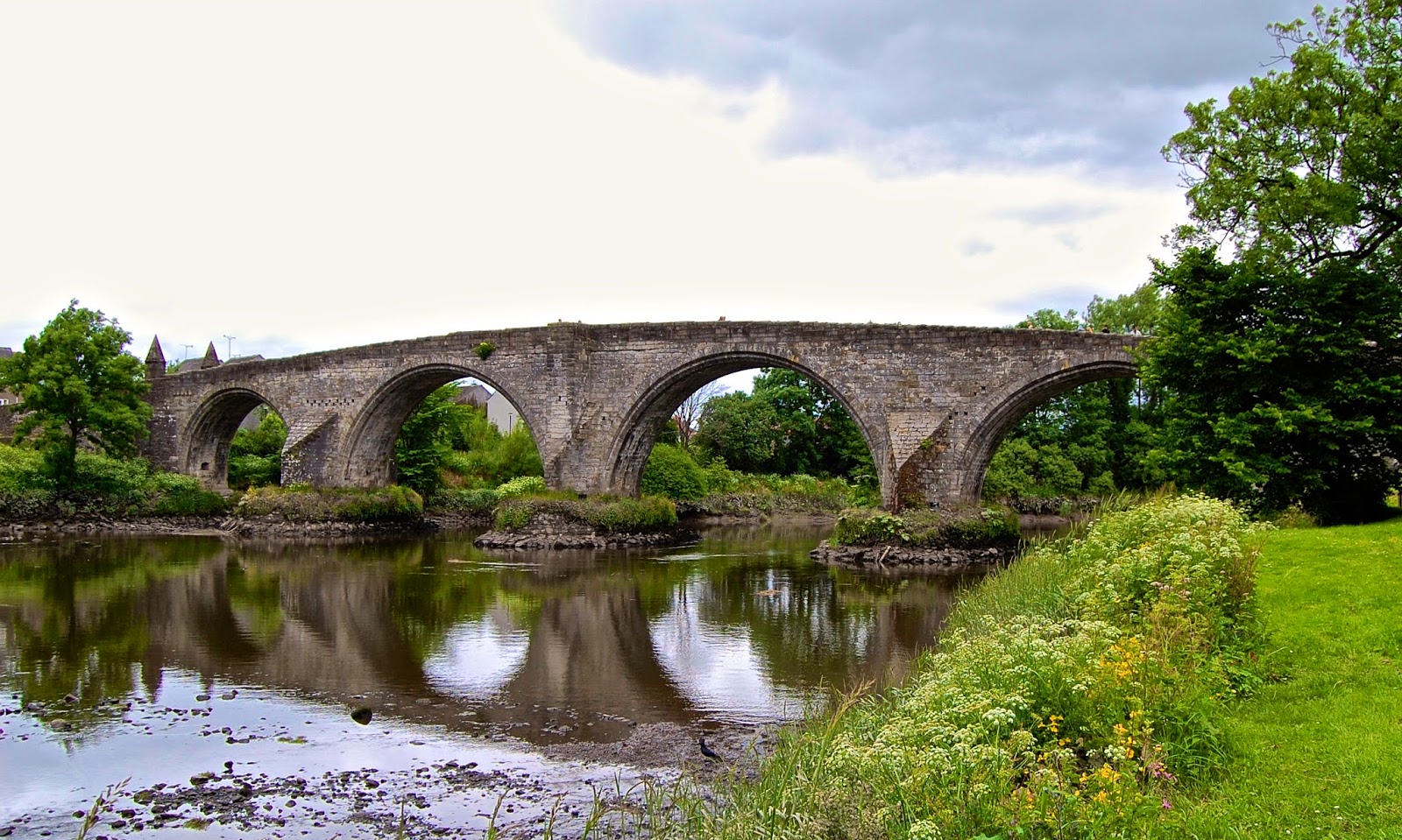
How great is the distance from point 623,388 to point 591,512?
3.16 meters

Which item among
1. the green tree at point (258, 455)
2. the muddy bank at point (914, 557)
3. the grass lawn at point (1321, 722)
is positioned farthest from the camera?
the green tree at point (258, 455)

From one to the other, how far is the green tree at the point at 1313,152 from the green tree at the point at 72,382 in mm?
27153

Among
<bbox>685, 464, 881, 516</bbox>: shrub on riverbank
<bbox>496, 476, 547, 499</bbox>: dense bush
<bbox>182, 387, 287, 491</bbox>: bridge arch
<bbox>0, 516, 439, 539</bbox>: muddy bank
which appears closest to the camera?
<bbox>0, 516, 439, 539</bbox>: muddy bank

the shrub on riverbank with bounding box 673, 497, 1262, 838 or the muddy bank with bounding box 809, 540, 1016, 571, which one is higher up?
the shrub on riverbank with bounding box 673, 497, 1262, 838

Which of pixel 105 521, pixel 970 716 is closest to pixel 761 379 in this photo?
pixel 105 521

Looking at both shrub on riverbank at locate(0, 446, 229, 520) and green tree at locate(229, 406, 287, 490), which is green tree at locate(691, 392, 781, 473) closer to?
green tree at locate(229, 406, 287, 490)

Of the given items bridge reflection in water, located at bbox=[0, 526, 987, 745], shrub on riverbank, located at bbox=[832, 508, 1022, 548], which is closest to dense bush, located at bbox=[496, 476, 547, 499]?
bridge reflection in water, located at bbox=[0, 526, 987, 745]

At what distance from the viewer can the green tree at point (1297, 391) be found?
1261 cm

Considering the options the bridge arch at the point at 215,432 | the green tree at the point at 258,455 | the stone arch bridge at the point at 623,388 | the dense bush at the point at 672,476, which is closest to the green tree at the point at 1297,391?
the stone arch bridge at the point at 623,388

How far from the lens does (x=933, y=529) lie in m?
21.2

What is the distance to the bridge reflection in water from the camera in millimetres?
9719

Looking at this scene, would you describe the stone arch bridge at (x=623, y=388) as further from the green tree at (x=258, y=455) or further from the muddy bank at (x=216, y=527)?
the muddy bank at (x=216, y=527)

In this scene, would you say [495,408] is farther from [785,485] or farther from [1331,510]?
[1331,510]

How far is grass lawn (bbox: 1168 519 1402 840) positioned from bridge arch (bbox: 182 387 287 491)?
29.4 m
